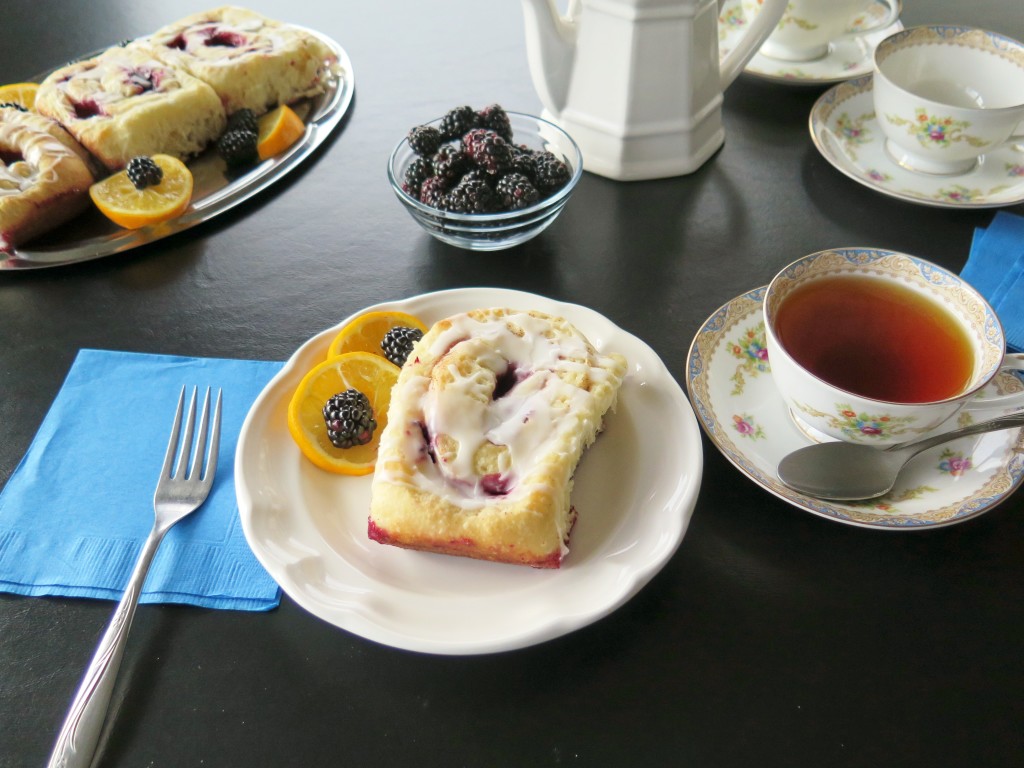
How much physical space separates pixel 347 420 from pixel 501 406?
0.71ft

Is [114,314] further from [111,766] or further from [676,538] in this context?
[676,538]

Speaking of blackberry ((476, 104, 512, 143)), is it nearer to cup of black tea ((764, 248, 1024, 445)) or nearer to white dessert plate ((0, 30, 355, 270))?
white dessert plate ((0, 30, 355, 270))

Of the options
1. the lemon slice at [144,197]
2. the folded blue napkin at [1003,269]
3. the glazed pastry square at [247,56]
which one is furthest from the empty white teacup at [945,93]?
the lemon slice at [144,197]

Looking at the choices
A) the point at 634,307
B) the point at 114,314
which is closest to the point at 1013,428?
the point at 634,307

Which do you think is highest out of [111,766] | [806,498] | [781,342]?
[781,342]

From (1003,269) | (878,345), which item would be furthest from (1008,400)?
(1003,269)

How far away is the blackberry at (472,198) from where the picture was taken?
1.39m

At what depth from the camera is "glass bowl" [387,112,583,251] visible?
1394mm

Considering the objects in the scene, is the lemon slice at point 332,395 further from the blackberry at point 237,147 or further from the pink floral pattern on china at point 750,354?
the blackberry at point 237,147

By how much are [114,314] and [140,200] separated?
266 mm

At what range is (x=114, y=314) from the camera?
1.44m

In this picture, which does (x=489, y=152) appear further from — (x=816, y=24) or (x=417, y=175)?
(x=816, y=24)

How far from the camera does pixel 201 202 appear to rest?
1.61 meters

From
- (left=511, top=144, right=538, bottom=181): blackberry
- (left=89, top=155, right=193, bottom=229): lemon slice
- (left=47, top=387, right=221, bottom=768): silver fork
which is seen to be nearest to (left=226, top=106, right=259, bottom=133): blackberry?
(left=89, top=155, right=193, bottom=229): lemon slice
